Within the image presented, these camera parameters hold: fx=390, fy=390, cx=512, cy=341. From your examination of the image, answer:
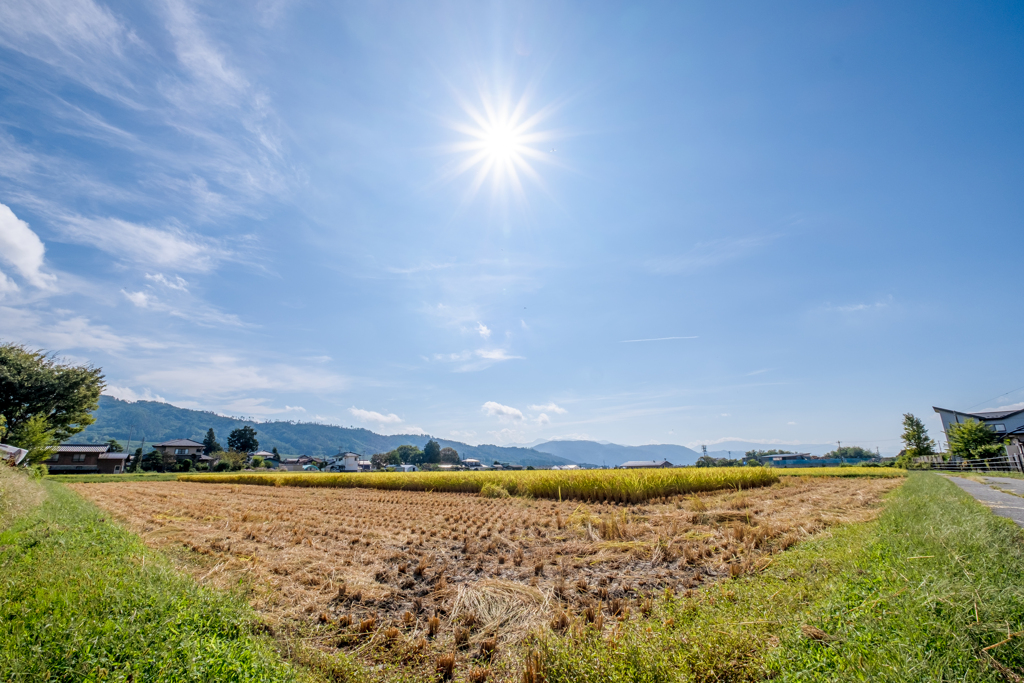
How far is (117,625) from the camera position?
4.07 m

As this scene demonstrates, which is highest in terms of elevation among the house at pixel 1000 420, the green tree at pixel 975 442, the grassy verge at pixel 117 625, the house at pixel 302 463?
the house at pixel 1000 420

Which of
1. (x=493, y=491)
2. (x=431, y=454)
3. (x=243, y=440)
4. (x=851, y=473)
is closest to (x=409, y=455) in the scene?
(x=431, y=454)

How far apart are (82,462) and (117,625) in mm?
90358

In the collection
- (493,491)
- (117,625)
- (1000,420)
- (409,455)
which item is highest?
(1000,420)

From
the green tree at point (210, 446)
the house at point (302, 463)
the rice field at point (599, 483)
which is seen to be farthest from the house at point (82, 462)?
the rice field at point (599, 483)

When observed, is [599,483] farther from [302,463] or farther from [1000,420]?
[302,463]

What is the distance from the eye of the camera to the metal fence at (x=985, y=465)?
28.6m

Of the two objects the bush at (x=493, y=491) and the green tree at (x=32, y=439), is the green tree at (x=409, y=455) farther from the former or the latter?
the bush at (x=493, y=491)

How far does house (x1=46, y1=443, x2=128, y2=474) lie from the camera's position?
62.3 meters

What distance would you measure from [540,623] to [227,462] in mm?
83817

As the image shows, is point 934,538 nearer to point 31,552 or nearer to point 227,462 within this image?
point 31,552

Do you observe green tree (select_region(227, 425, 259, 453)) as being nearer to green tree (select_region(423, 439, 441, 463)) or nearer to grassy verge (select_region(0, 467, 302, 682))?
green tree (select_region(423, 439, 441, 463))

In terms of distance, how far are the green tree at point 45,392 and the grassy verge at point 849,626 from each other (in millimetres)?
49147

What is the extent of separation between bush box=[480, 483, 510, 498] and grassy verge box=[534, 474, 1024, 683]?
17083mm
